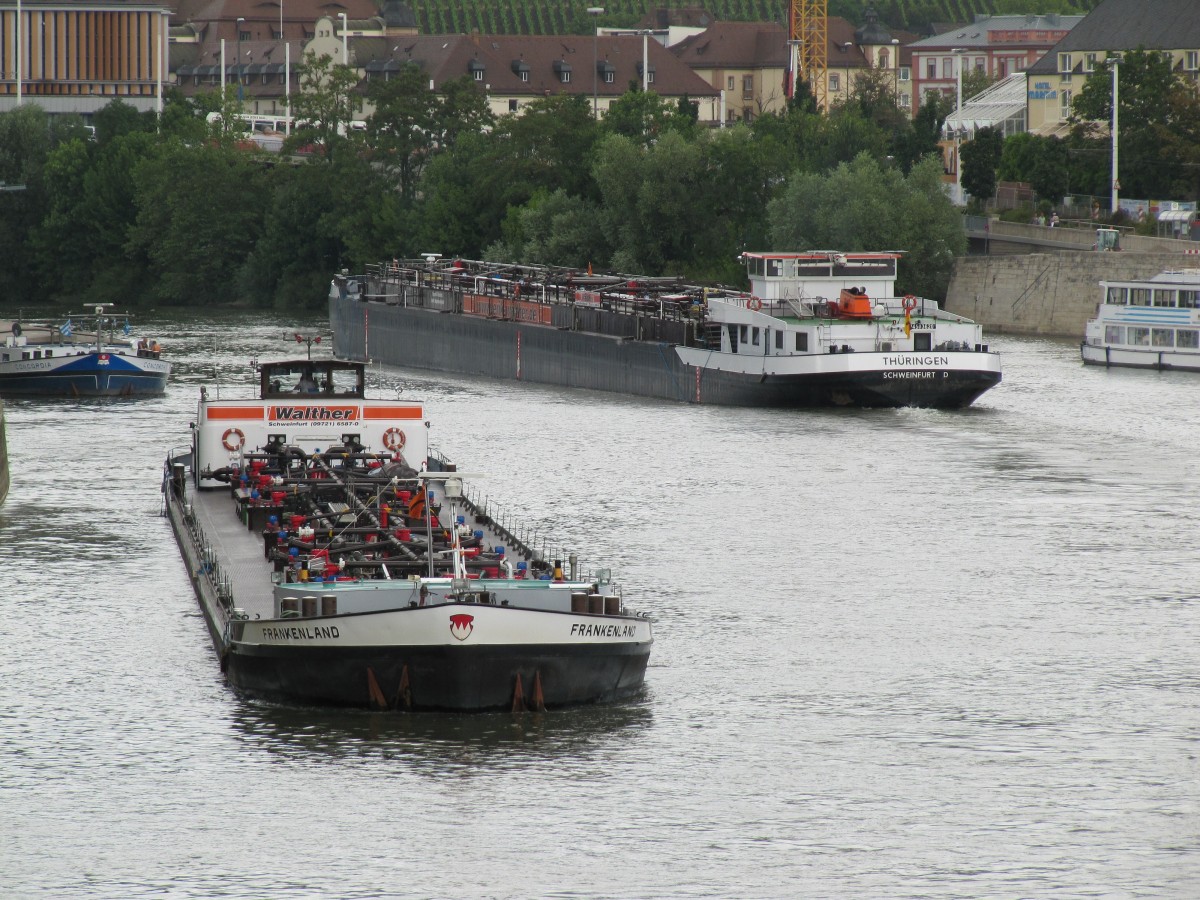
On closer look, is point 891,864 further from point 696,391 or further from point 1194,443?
point 696,391

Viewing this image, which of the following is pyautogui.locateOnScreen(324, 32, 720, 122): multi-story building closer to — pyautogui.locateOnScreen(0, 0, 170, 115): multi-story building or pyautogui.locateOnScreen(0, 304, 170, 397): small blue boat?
pyautogui.locateOnScreen(0, 0, 170, 115): multi-story building

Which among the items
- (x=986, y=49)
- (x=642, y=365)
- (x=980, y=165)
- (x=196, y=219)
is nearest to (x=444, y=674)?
(x=642, y=365)

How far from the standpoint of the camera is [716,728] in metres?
26.3

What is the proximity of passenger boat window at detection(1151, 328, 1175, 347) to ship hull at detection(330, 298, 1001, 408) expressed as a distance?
15849 millimetres

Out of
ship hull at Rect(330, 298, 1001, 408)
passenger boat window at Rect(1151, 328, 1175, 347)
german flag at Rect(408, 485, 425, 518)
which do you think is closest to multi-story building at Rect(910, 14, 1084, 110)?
ship hull at Rect(330, 298, 1001, 408)

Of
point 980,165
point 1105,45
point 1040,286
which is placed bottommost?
point 1040,286

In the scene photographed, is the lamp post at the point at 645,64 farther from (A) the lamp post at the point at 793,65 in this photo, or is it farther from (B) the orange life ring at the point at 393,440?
(B) the orange life ring at the point at 393,440

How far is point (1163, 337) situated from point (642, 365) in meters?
19.3

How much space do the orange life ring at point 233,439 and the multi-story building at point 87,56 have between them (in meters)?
120

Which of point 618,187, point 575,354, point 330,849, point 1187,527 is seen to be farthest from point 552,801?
point 618,187

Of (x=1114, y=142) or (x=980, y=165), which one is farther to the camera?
(x=980, y=165)

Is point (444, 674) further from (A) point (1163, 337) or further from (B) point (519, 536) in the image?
(A) point (1163, 337)

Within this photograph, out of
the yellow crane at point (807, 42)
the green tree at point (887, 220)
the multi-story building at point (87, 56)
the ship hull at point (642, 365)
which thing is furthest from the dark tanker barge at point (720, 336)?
the multi-story building at point (87, 56)

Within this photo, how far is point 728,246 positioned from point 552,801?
255 feet
